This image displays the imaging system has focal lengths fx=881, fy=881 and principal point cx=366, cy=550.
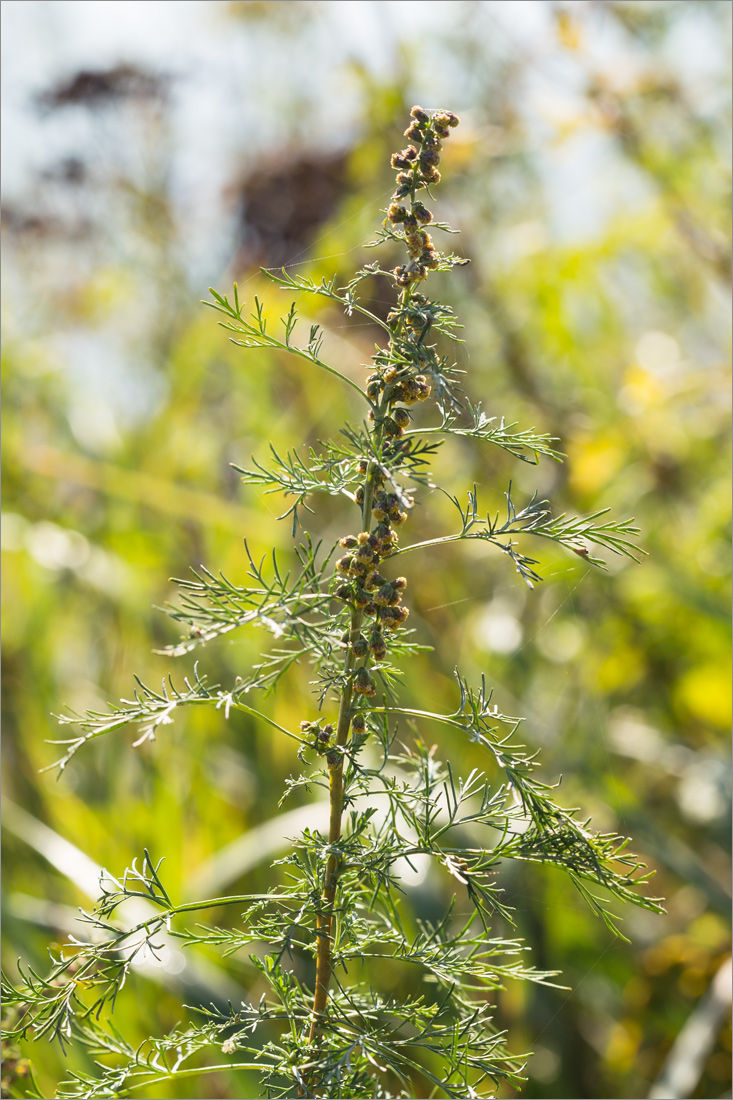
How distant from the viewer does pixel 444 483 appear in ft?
4.16

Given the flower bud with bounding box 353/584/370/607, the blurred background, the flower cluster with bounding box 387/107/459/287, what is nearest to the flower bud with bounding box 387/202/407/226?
the flower cluster with bounding box 387/107/459/287

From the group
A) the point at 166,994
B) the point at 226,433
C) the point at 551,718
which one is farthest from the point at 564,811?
the point at 226,433

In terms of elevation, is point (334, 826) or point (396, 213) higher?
point (396, 213)

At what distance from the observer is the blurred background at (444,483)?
1.12 meters

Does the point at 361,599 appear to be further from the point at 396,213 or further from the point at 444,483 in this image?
the point at 444,483

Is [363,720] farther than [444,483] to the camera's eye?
No

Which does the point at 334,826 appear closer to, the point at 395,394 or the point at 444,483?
the point at 395,394

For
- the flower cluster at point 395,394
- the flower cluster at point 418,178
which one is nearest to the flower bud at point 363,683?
the flower cluster at point 395,394

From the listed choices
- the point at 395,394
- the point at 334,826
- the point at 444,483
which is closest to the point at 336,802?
the point at 334,826

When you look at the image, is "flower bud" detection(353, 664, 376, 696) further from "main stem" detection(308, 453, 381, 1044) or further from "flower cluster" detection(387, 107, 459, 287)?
"flower cluster" detection(387, 107, 459, 287)

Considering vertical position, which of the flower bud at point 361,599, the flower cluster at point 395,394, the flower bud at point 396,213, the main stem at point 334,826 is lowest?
the main stem at point 334,826

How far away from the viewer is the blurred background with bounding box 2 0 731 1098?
3.68 feet

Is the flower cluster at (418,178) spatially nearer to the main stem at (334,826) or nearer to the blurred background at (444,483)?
the main stem at (334,826)

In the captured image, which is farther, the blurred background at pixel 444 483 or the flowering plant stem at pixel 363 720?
the blurred background at pixel 444 483
